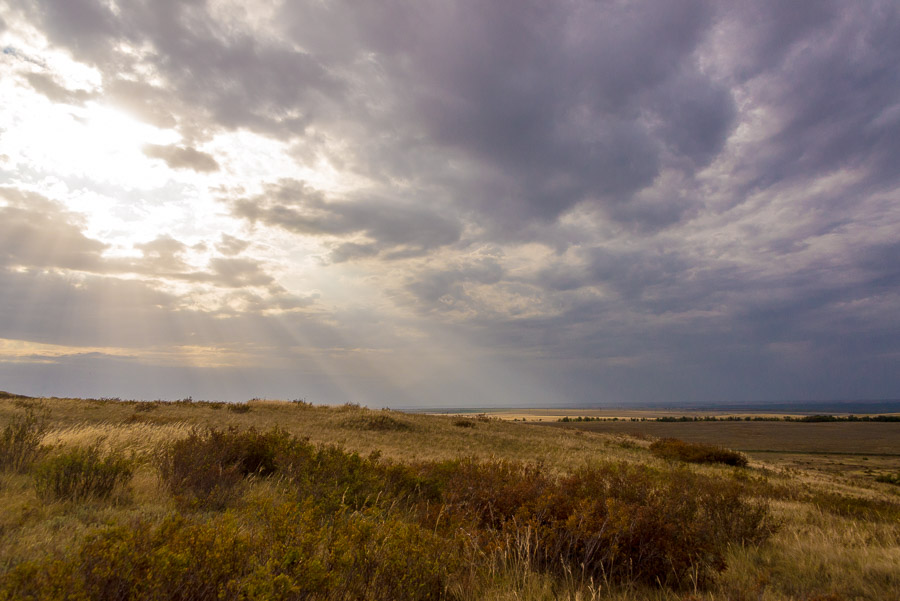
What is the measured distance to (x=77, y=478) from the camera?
249 inches

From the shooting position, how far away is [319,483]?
7.41m

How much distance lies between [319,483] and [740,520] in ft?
24.9

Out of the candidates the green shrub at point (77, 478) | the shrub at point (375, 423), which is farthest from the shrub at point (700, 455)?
the green shrub at point (77, 478)

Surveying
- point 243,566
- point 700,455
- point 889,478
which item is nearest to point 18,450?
point 243,566

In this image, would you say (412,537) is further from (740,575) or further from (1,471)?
(1,471)

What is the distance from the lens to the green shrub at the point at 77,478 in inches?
242

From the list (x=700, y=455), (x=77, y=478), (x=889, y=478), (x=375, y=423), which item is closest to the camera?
(x=77, y=478)

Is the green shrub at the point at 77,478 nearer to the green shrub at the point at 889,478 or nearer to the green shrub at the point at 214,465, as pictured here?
the green shrub at the point at 214,465

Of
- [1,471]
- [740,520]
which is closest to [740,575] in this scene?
[740,520]

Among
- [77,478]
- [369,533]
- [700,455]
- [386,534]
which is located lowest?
[700,455]

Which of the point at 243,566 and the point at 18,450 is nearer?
the point at 243,566

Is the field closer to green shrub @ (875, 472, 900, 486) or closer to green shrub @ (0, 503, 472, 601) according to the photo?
green shrub @ (0, 503, 472, 601)

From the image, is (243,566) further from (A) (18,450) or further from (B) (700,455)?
(B) (700,455)

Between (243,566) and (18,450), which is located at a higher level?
(18,450)
